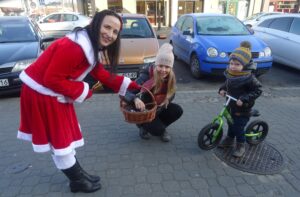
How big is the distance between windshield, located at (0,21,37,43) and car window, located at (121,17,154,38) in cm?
223

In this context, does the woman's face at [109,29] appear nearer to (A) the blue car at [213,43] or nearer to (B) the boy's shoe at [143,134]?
(B) the boy's shoe at [143,134]

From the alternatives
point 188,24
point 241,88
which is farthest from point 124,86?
point 188,24

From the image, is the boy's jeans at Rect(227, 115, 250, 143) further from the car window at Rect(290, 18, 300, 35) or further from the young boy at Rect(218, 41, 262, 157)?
the car window at Rect(290, 18, 300, 35)

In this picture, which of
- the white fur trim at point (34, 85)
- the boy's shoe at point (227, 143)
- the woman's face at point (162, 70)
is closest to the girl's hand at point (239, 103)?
the boy's shoe at point (227, 143)

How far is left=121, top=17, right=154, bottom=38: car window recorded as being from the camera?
6607 mm

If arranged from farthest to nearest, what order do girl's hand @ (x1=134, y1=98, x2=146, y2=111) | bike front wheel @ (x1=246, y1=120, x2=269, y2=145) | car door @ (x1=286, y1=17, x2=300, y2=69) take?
car door @ (x1=286, y1=17, x2=300, y2=69)
bike front wheel @ (x1=246, y1=120, x2=269, y2=145)
girl's hand @ (x1=134, y1=98, x2=146, y2=111)

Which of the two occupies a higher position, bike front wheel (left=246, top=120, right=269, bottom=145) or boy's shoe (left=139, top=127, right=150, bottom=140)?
bike front wheel (left=246, top=120, right=269, bottom=145)

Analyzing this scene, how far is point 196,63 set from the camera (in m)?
6.45

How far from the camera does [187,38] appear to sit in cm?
709

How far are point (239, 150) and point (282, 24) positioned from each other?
6.12 m

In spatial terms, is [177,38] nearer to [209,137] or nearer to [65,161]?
[209,137]

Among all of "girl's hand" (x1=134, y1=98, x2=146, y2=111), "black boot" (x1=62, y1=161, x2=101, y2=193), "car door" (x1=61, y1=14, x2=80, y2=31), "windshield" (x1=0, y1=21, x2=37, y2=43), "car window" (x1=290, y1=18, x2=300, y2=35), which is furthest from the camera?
"car door" (x1=61, y1=14, x2=80, y2=31)

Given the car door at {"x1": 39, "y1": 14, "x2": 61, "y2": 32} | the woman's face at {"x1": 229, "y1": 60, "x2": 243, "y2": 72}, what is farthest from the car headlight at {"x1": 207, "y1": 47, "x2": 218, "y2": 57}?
the car door at {"x1": 39, "y1": 14, "x2": 61, "y2": 32}

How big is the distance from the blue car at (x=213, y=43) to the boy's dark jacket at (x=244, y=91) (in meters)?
3.01
